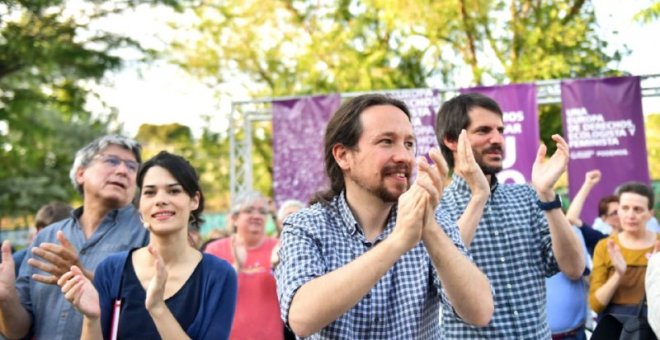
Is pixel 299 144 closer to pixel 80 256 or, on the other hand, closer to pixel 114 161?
pixel 114 161

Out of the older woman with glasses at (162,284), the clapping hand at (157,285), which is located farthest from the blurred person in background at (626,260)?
the clapping hand at (157,285)

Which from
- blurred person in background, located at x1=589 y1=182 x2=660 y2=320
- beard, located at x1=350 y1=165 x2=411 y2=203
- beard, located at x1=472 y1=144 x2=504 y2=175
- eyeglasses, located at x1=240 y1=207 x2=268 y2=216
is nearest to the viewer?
beard, located at x1=350 y1=165 x2=411 y2=203

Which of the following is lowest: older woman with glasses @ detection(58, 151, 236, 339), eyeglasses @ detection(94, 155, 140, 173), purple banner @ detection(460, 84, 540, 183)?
older woman with glasses @ detection(58, 151, 236, 339)

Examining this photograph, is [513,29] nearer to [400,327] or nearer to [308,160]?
[308,160]

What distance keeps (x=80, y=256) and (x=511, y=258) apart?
2.02 meters

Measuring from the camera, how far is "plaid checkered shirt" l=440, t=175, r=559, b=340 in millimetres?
2873

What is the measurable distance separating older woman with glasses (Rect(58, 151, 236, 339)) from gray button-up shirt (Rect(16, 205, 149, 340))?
0.48m

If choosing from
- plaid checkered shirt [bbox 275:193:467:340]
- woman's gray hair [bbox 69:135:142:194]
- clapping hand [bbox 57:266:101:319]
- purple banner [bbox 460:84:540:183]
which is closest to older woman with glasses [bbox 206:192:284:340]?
woman's gray hair [bbox 69:135:142:194]

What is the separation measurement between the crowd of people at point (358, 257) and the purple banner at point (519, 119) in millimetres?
5668

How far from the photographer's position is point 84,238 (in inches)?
144

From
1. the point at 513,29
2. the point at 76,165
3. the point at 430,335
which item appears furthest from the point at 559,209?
the point at 513,29

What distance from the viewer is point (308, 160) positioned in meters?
11.4

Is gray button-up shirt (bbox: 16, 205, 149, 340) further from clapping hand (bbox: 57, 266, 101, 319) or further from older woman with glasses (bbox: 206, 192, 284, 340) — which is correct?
older woman with glasses (bbox: 206, 192, 284, 340)

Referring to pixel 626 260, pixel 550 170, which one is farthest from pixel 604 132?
pixel 550 170
